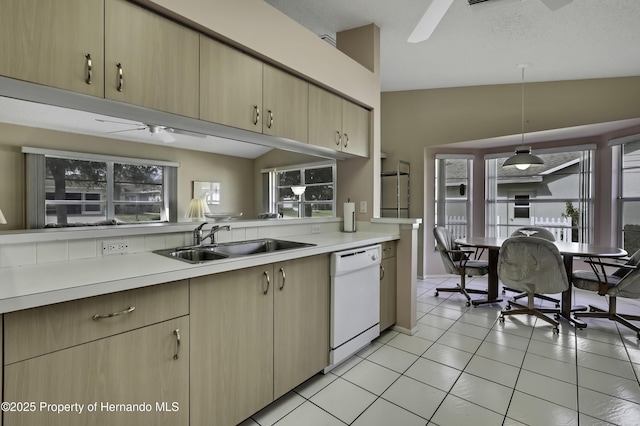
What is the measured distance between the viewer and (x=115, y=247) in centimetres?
162

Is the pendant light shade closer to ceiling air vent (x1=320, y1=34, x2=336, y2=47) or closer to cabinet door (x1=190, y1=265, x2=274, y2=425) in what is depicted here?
ceiling air vent (x1=320, y1=34, x2=336, y2=47)

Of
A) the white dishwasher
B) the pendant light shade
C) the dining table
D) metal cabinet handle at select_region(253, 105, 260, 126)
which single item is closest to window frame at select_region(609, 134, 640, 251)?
the dining table

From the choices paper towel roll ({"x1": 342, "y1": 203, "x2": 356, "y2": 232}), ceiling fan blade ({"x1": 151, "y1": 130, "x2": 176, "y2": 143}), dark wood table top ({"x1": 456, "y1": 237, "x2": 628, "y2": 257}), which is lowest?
dark wood table top ({"x1": 456, "y1": 237, "x2": 628, "y2": 257})

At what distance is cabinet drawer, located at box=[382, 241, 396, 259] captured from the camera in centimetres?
273

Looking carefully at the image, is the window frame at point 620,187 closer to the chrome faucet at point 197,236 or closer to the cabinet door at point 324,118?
the cabinet door at point 324,118

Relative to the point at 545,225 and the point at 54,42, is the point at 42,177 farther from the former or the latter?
the point at 545,225

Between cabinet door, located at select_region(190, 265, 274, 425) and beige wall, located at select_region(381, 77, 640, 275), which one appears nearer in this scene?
cabinet door, located at select_region(190, 265, 274, 425)

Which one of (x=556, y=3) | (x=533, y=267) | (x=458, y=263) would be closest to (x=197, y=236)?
(x=556, y=3)

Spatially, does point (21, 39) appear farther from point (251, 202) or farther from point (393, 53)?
point (393, 53)

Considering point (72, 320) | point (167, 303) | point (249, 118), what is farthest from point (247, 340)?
point (249, 118)

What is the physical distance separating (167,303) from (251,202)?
1.16m

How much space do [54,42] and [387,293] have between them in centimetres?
271

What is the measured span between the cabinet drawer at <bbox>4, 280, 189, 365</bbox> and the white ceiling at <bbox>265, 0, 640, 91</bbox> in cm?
243

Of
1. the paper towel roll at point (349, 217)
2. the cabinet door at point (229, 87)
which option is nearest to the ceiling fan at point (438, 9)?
the cabinet door at point (229, 87)
